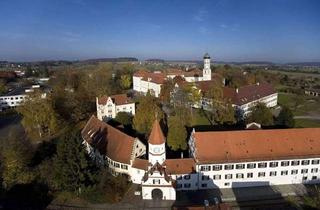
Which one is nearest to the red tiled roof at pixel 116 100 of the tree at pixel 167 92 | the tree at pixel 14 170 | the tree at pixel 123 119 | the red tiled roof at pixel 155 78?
the tree at pixel 123 119

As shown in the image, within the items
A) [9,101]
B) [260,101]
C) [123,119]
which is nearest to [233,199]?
[123,119]

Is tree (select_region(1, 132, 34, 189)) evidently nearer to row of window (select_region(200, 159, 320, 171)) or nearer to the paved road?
the paved road

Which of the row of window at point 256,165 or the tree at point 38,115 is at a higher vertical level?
the tree at point 38,115

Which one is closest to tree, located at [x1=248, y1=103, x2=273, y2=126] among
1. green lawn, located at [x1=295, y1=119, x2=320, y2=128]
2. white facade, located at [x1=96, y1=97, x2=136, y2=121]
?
green lawn, located at [x1=295, y1=119, x2=320, y2=128]

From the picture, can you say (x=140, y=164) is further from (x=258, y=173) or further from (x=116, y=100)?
(x=116, y=100)

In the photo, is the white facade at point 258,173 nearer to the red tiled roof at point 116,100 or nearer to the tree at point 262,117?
the tree at point 262,117

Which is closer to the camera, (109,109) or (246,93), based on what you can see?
(109,109)

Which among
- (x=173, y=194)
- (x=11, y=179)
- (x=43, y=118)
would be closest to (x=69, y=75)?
(x=43, y=118)
